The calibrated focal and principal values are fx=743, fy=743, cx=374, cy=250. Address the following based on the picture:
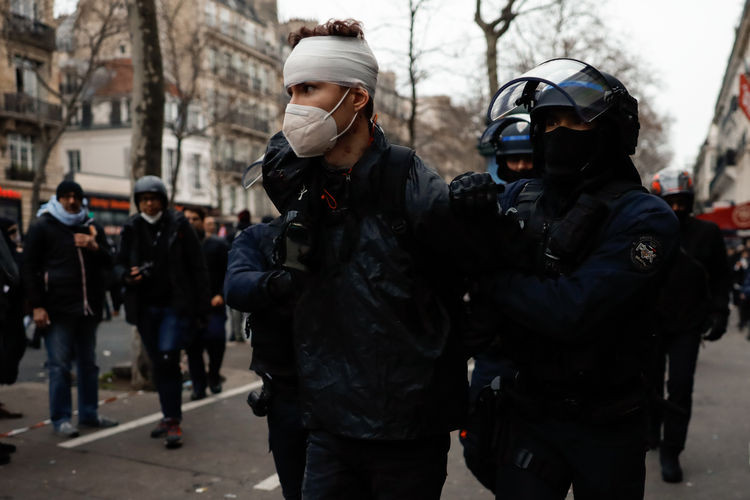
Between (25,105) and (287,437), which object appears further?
(25,105)

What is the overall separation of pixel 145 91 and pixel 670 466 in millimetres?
6161

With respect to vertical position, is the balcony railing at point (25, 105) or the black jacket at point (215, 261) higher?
the balcony railing at point (25, 105)

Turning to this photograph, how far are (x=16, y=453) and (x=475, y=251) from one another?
4.65 meters

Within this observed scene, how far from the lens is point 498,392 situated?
7.86 feet

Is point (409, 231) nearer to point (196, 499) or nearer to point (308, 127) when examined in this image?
point (308, 127)

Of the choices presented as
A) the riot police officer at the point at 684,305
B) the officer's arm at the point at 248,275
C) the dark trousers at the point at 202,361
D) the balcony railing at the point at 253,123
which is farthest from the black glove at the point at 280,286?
the balcony railing at the point at 253,123

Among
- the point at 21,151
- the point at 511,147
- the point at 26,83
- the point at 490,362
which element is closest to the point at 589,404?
the point at 490,362

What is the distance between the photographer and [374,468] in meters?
2.11

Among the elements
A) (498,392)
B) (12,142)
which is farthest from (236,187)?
(498,392)

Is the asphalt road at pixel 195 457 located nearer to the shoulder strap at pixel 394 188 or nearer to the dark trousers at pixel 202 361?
the dark trousers at pixel 202 361

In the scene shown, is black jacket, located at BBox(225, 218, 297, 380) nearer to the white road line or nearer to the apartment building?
the white road line

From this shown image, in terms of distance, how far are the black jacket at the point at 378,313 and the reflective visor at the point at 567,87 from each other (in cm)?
48

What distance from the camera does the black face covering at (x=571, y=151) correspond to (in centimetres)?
226

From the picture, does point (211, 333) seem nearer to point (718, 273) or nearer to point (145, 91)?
point (145, 91)
